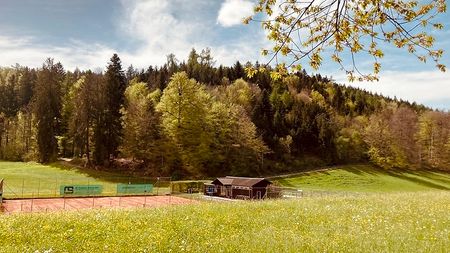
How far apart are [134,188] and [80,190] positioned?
7813 millimetres

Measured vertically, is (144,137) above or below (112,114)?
below

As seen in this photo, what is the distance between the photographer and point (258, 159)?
9056 cm

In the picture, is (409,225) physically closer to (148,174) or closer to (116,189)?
(116,189)

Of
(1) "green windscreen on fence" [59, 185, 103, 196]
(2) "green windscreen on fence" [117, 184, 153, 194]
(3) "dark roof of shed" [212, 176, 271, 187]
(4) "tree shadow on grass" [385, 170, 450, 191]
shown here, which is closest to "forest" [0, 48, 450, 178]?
(4) "tree shadow on grass" [385, 170, 450, 191]

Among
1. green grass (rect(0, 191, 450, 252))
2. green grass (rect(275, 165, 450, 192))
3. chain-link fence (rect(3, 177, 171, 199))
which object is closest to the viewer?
green grass (rect(0, 191, 450, 252))

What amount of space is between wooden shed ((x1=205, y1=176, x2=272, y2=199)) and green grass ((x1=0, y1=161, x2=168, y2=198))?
29.7 feet

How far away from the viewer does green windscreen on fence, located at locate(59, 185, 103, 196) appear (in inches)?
2205

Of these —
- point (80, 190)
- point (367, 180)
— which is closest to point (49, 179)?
point (80, 190)

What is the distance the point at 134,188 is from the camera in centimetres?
6038

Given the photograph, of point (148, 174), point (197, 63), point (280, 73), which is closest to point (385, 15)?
point (280, 73)

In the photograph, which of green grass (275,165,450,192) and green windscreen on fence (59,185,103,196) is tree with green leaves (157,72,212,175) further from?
green windscreen on fence (59,185,103,196)

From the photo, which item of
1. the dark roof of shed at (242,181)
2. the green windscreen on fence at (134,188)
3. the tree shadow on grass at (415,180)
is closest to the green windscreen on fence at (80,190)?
the green windscreen on fence at (134,188)

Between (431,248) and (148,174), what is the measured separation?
68028mm

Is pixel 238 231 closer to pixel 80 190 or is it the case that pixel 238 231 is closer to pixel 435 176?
pixel 80 190
